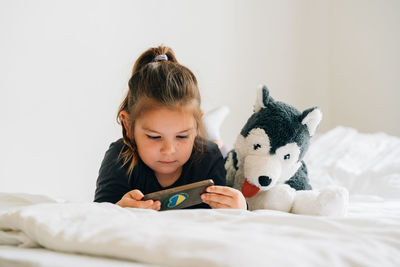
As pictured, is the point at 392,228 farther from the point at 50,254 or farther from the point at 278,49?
the point at 278,49

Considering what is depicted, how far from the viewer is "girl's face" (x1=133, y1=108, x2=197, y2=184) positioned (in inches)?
39.9

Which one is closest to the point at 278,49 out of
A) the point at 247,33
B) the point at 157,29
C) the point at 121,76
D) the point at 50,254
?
the point at 247,33

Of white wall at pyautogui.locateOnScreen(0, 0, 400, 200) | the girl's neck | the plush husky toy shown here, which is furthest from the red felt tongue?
white wall at pyautogui.locateOnScreen(0, 0, 400, 200)

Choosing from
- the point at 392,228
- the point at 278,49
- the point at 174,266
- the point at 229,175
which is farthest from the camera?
the point at 278,49

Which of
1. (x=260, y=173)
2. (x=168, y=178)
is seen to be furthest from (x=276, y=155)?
(x=168, y=178)

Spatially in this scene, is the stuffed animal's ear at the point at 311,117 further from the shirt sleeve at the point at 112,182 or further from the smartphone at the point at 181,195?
the shirt sleeve at the point at 112,182

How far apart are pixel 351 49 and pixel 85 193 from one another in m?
1.77

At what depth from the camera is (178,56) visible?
7.01ft

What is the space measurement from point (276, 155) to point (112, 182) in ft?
1.33

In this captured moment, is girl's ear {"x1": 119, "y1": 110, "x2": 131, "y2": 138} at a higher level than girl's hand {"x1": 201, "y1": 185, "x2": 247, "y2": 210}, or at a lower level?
higher

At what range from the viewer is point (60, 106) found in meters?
1.78

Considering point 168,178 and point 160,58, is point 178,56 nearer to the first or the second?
point 160,58

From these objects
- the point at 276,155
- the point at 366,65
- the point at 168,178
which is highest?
the point at 366,65

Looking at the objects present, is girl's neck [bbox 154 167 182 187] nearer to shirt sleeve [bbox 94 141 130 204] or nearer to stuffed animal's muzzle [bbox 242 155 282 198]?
shirt sleeve [bbox 94 141 130 204]
